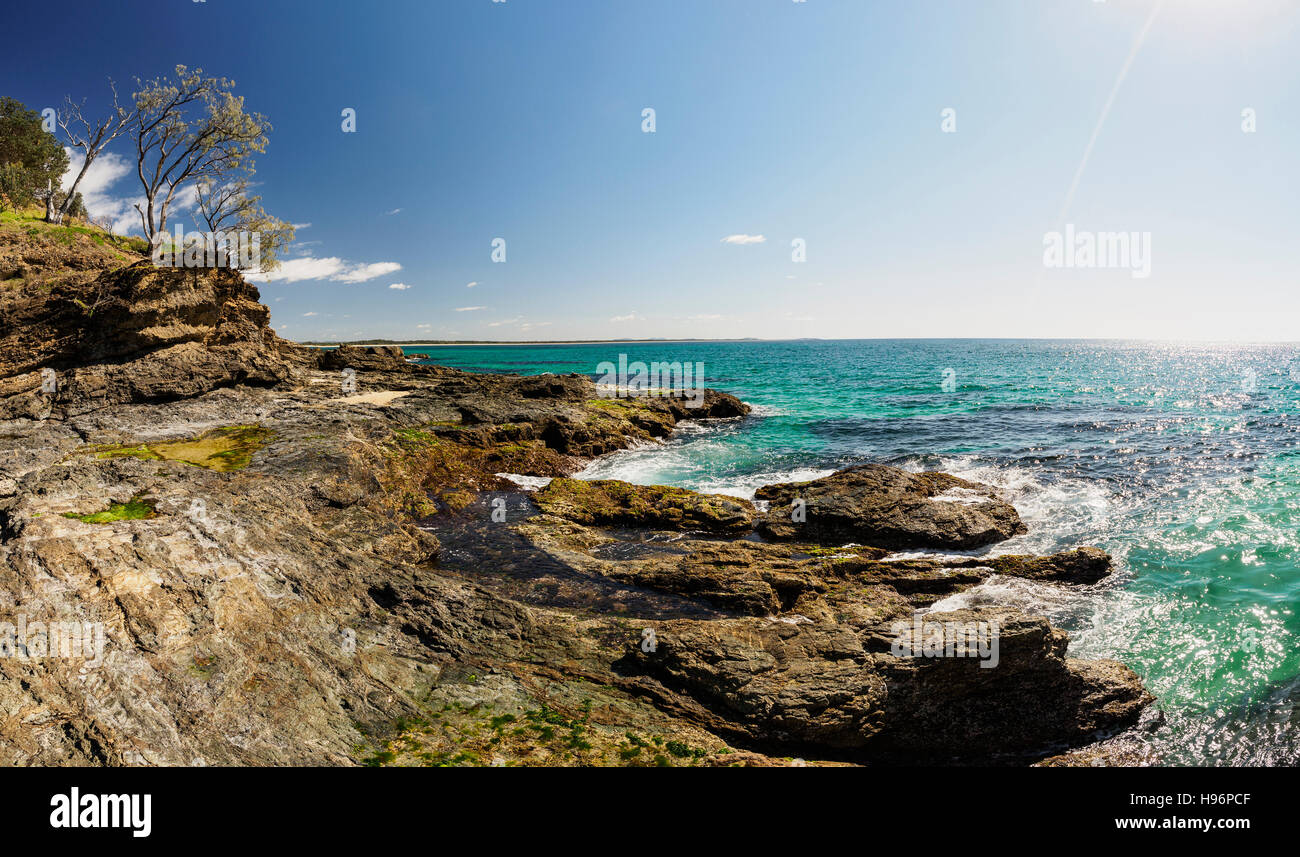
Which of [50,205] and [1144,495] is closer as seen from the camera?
[1144,495]

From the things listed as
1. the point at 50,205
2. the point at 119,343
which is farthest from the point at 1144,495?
the point at 50,205

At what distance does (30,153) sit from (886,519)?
69.0 m

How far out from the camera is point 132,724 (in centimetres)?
562

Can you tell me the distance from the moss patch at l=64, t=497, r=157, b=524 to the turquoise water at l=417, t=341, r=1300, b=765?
55.1ft

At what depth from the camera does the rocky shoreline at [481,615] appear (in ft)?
21.1

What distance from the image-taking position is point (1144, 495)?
22.1 meters

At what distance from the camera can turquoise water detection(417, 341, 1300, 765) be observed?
35.6ft

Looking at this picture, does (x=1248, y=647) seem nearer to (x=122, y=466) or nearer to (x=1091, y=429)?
(x=122, y=466)

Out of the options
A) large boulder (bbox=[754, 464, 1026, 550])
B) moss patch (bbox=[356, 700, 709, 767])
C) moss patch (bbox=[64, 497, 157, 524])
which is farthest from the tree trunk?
large boulder (bbox=[754, 464, 1026, 550])

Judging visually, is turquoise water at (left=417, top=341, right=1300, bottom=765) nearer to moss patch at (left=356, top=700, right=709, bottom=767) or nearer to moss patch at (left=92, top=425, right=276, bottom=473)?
moss patch at (left=356, top=700, right=709, bottom=767)

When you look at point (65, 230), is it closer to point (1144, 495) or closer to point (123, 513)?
point (123, 513)

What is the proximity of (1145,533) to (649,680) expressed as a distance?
18857 mm

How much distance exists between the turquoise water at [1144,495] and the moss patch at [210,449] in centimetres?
1402
